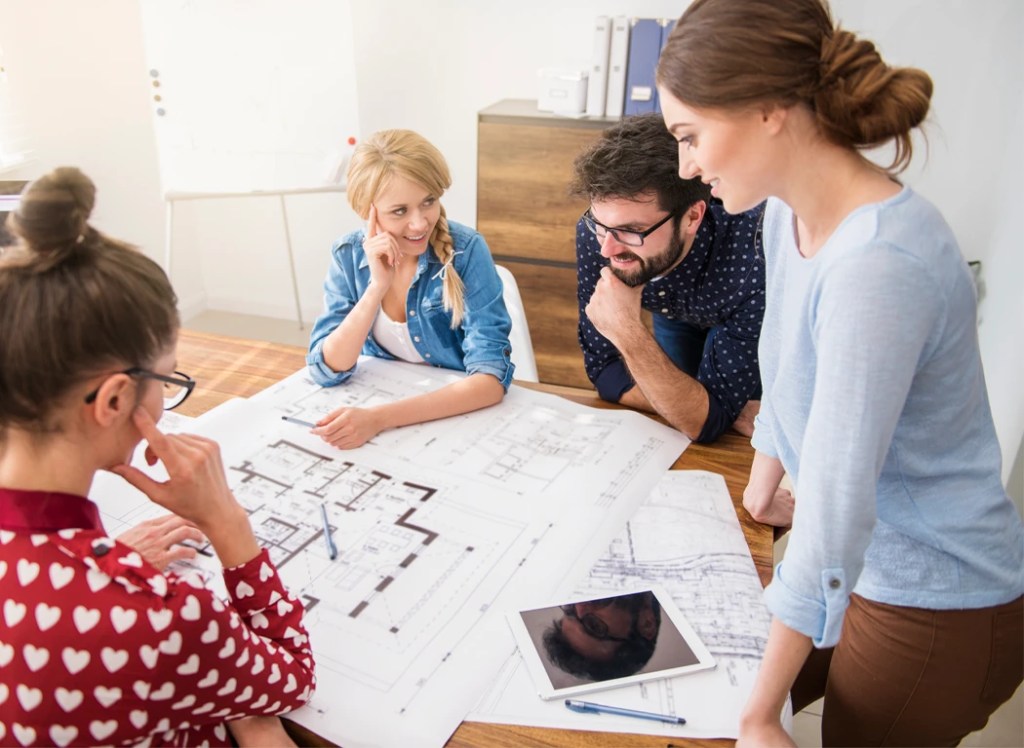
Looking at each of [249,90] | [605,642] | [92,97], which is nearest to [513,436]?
[605,642]

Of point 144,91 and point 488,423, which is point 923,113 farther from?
point 144,91

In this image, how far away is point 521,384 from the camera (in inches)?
64.8

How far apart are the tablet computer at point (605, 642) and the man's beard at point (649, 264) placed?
720 millimetres

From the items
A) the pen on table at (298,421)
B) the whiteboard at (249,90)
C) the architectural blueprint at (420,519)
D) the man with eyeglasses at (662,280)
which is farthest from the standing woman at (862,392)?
the whiteboard at (249,90)

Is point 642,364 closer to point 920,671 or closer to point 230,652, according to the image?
point 920,671

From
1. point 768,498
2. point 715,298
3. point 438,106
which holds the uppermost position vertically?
point 438,106

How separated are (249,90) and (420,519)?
243cm

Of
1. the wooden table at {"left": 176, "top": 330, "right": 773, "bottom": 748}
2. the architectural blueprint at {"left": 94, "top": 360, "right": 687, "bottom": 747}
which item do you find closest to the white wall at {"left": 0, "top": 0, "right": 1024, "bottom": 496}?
the wooden table at {"left": 176, "top": 330, "right": 773, "bottom": 748}

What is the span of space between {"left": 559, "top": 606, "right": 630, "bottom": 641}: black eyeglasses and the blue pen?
0.35 ft

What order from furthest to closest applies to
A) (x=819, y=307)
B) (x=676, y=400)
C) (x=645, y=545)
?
(x=676, y=400) → (x=645, y=545) → (x=819, y=307)

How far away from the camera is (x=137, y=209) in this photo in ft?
12.1

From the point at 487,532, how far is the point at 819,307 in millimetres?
579

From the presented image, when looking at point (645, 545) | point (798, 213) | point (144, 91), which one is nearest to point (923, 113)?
point (798, 213)

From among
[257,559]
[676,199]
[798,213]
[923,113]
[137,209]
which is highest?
[923,113]
